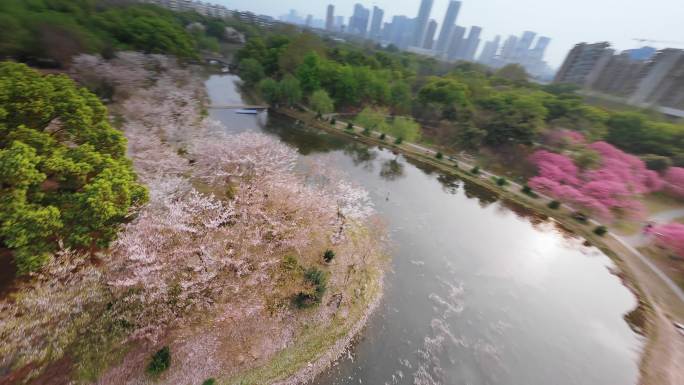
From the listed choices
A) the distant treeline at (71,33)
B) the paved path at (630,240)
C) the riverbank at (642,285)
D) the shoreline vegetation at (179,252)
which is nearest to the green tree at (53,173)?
the shoreline vegetation at (179,252)

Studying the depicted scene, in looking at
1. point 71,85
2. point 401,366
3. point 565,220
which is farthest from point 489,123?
point 71,85

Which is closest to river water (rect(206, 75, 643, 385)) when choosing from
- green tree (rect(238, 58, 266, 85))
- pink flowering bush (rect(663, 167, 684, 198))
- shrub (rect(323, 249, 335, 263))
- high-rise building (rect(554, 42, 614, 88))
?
shrub (rect(323, 249, 335, 263))

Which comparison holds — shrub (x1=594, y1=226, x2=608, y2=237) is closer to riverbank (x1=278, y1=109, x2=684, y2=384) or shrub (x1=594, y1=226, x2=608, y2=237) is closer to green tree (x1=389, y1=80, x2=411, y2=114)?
riverbank (x1=278, y1=109, x2=684, y2=384)

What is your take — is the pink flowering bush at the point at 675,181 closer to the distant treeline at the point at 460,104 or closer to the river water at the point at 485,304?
the distant treeline at the point at 460,104

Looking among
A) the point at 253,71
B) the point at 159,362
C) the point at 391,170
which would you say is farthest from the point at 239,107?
the point at 159,362

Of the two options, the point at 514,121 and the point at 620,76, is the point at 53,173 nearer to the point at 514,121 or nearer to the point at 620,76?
the point at 514,121

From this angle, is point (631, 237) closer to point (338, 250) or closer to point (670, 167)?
point (670, 167)
